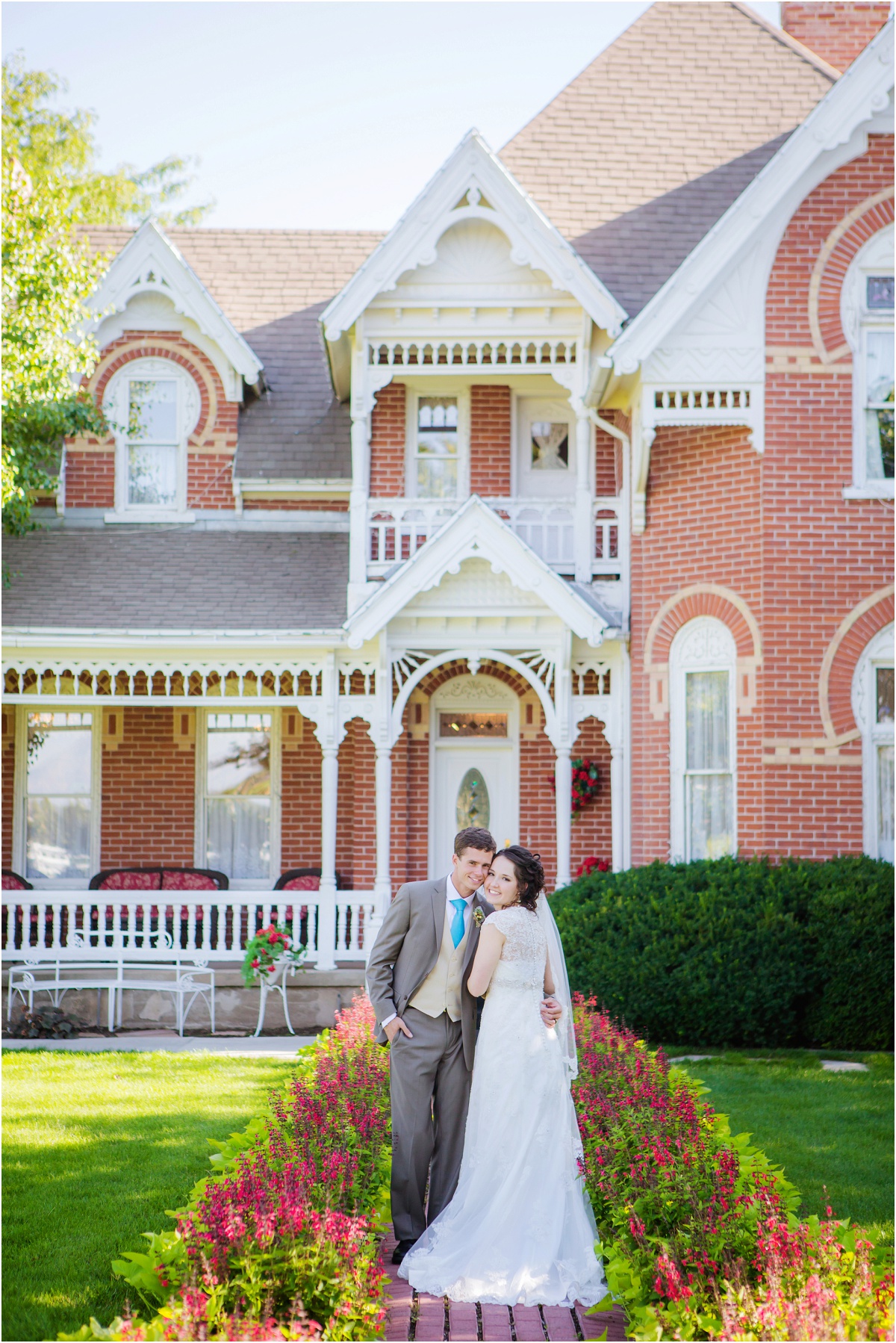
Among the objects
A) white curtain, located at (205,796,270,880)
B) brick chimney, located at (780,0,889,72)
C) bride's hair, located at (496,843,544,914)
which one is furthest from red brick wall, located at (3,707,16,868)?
brick chimney, located at (780,0,889,72)

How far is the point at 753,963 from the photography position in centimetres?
1170

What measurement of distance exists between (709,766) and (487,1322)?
884 centimetres

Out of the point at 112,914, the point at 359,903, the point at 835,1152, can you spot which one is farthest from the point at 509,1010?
the point at 112,914

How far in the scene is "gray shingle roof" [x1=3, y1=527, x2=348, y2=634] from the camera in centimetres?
1405

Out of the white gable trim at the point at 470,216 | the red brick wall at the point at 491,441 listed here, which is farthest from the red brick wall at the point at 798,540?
the red brick wall at the point at 491,441

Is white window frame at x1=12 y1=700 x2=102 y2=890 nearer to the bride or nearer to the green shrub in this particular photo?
the green shrub

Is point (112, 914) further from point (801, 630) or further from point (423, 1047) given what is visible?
point (423, 1047)

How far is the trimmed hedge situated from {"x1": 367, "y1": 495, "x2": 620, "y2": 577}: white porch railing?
421cm

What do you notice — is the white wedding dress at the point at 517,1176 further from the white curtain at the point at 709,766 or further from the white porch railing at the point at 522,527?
the white porch railing at the point at 522,527

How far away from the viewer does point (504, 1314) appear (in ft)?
17.5

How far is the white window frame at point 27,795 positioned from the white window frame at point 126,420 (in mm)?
2504

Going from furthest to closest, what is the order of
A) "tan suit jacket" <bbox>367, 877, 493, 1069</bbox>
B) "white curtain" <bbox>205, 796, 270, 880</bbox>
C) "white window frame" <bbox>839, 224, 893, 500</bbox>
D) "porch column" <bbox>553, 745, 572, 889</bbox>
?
"white curtain" <bbox>205, 796, 270, 880</bbox>
"porch column" <bbox>553, 745, 572, 889</bbox>
"white window frame" <bbox>839, 224, 893, 500</bbox>
"tan suit jacket" <bbox>367, 877, 493, 1069</bbox>

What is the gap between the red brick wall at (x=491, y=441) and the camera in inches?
605

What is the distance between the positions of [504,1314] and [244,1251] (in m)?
1.45
